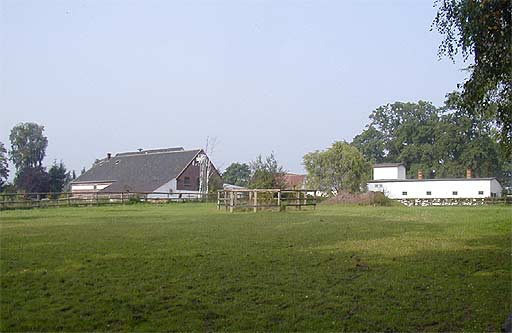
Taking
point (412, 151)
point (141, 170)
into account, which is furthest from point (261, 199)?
point (412, 151)

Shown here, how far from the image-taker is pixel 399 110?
317ft

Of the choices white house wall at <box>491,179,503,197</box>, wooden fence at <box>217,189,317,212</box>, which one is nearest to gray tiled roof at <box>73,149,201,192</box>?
white house wall at <box>491,179,503,197</box>

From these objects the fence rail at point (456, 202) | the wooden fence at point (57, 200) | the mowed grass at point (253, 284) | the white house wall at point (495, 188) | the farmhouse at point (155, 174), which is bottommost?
the mowed grass at point (253, 284)

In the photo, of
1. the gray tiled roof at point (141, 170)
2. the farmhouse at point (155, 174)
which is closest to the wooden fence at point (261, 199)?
the farmhouse at point (155, 174)

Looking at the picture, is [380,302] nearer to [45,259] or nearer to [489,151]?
[45,259]

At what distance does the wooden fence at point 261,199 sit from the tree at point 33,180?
75.7 feet

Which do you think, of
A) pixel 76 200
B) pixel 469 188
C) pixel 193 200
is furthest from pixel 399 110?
pixel 76 200

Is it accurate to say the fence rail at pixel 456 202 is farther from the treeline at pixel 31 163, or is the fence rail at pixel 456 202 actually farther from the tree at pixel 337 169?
the treeline at pixel 31 163

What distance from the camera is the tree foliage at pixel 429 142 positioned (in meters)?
77.7

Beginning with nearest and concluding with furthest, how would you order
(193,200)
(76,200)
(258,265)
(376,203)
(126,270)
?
(126,270)
(258,265)
(76,200)
(376,203)
(193,200)

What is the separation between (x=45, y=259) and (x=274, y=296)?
15.7ft

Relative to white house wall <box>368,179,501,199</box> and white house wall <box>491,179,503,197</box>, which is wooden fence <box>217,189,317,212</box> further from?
white house wall <box>491,179,503,197</box>

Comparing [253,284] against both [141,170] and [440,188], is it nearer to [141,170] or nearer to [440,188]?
[440,188]

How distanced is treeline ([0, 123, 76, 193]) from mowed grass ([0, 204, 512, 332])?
37153mm
